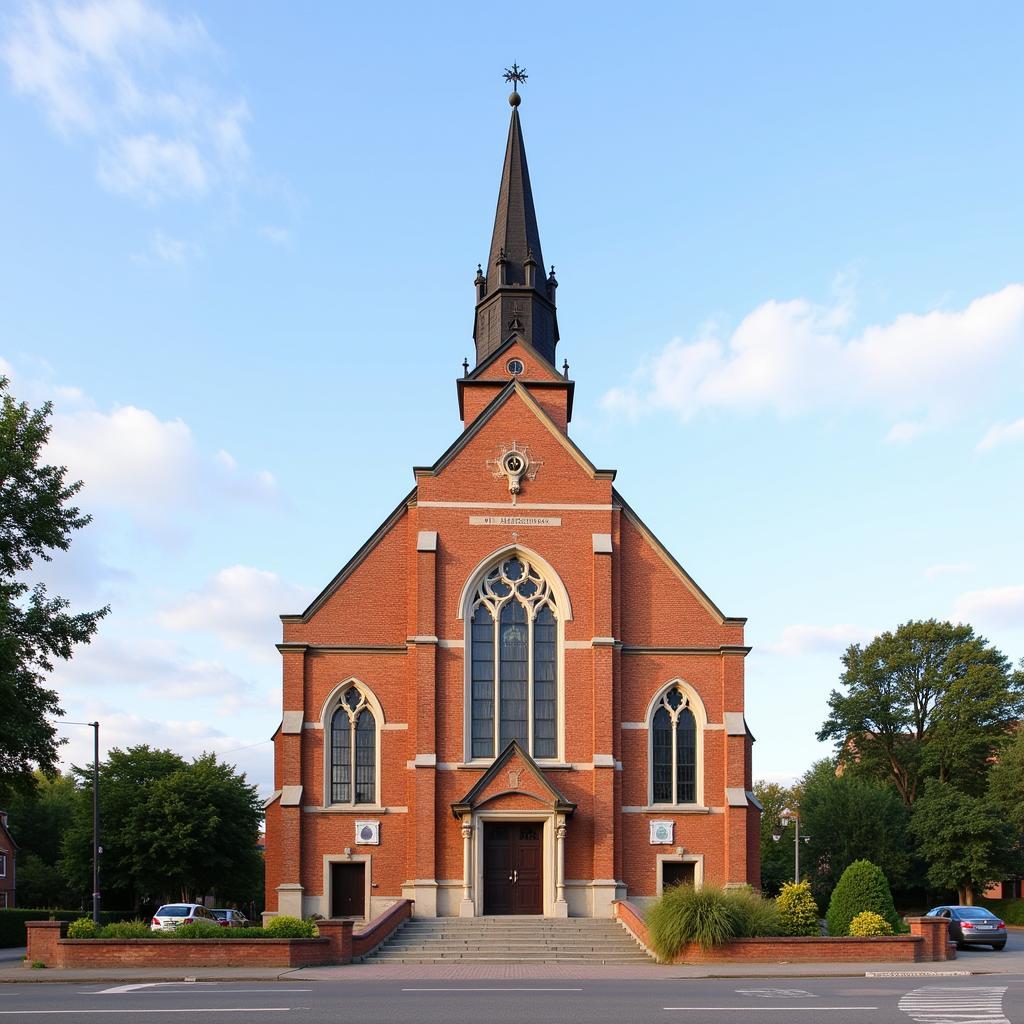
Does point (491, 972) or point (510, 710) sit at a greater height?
point (510, 710)

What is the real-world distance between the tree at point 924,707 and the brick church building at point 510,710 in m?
31.9

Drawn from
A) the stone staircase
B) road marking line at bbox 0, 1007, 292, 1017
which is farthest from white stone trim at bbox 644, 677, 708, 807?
road marking line at bbox 0, 1007, 292, 1017

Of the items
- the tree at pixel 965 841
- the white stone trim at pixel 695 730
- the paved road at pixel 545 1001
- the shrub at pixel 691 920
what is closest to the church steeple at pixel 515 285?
the white stone trim at pixel 695 730

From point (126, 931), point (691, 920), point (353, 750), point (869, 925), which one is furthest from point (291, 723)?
point (869, 925)

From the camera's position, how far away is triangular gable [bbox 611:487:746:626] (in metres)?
35.9

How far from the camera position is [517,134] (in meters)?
45.3

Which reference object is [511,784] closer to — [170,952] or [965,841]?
[170,952]

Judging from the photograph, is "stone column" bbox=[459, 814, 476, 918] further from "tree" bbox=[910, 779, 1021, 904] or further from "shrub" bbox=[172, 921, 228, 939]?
"tree" bbox=[910, 779, 1021, 904]

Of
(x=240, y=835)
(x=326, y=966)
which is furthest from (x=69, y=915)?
(x=326, y=966)

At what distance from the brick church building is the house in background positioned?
37668 millimetres

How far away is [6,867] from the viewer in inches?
2584

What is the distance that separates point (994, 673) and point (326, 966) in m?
46.9

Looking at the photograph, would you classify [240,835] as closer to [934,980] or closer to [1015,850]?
[1015,850]

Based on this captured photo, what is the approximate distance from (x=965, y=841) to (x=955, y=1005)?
146 ft
